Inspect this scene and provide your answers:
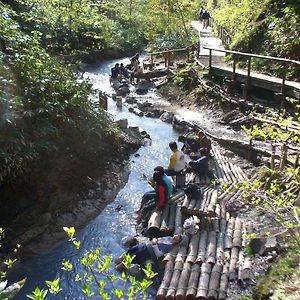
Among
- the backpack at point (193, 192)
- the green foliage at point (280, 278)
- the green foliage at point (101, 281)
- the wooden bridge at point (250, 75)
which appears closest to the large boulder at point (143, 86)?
the wooden bridge at point (250, 75)

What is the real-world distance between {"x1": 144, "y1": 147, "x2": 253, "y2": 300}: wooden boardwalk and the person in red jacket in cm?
21

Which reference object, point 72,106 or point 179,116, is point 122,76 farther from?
point 72,106

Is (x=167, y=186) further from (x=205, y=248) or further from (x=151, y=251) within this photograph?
(x=205, y=248)

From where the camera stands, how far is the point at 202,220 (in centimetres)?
831

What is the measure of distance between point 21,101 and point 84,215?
329cm

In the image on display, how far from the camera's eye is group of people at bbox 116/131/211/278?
775 centimetres

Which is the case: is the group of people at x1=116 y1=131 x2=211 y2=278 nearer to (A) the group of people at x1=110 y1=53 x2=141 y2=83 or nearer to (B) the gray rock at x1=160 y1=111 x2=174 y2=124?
(B) the gray rock at x1=160 y1=111 x2=174 y2=124

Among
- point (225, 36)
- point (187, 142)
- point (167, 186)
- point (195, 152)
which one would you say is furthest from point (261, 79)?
point (225, 36)

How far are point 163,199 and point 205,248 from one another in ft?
6.35

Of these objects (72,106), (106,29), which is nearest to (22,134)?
(72,106)

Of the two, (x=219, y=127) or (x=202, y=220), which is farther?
(x=219, y=127)

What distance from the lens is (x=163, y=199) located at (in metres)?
Answer: 9.10

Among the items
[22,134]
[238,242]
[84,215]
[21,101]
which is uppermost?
[21,101]

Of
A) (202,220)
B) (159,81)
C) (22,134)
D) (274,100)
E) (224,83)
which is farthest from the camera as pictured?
(159,81)
